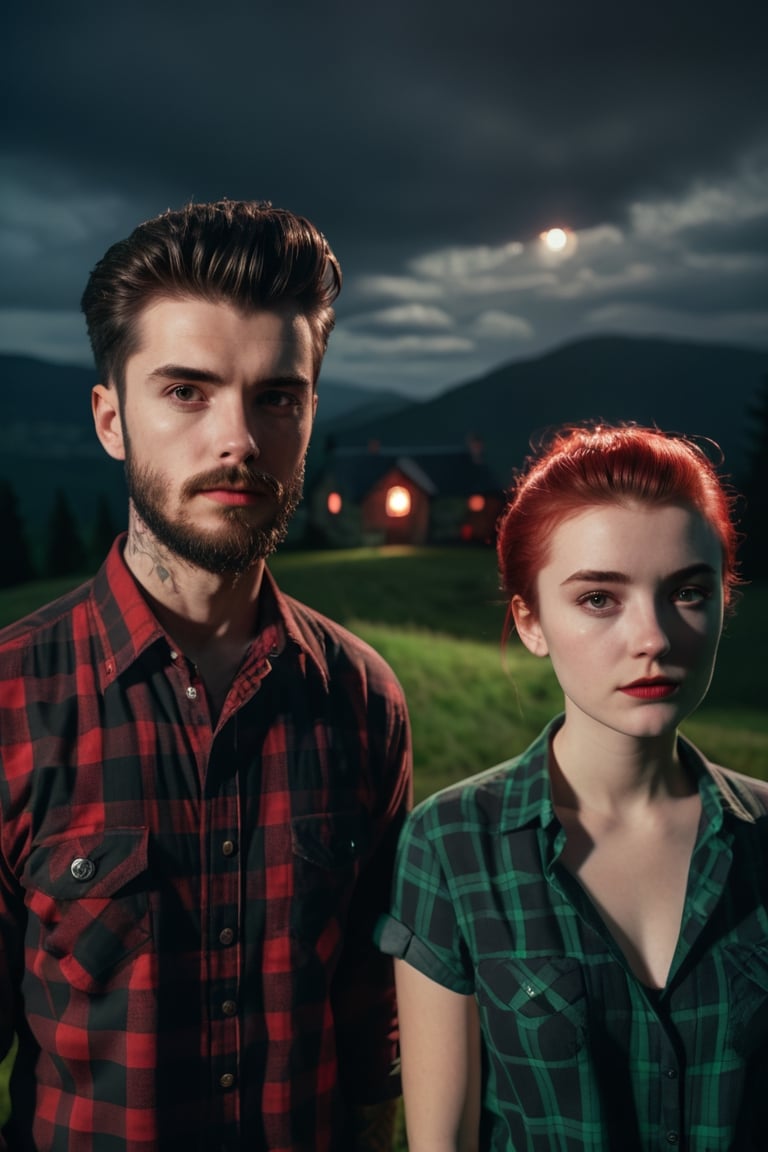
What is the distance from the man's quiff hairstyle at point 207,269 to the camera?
1410mm

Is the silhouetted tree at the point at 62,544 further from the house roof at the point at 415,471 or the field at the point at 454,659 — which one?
the house roof at the point at 415,471

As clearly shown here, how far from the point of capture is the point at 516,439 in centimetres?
432

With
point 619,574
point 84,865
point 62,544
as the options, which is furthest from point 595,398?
point 84,865

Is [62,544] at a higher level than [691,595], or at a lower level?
higher

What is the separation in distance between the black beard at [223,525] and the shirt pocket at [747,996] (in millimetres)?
1011

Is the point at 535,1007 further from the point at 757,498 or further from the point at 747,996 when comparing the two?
the point at 757,498

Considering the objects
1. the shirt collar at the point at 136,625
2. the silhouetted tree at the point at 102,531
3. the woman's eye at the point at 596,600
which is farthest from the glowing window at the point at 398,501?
the woman's eye at the point at 596,600

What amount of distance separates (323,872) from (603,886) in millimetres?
482

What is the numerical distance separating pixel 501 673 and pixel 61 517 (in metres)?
1.93

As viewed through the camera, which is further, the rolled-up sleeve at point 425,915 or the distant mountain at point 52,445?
the distant mountain at point 52,445

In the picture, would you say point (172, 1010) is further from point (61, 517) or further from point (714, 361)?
point (714, 361)

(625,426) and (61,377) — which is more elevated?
(61,377)

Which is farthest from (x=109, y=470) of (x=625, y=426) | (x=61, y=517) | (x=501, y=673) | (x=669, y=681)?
(x=669, y=681)

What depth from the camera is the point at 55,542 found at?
3.43 m
